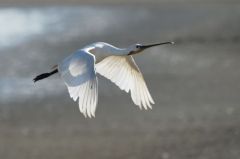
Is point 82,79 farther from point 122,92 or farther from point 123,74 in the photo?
point 122,92

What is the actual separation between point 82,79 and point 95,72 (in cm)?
20

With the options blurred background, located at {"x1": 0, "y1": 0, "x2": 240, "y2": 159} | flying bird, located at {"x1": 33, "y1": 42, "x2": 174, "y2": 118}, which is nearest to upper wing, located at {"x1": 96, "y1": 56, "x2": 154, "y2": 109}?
flying bird, located at {"x1": 33, "y1": 42, "x2": 174, "y2": 118}

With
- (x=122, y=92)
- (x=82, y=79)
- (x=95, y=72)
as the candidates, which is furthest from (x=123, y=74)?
(x=122, y=92)

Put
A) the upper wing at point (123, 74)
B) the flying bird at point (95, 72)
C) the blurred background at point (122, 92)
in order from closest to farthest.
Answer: the flying bird at point (95, 72)
the upper wing at point (123, 74)
the blurred background at point (122, 92)

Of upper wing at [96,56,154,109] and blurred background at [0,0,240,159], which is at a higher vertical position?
upper wing at [96,56,154,109]

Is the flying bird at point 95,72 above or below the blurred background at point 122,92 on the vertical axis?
above

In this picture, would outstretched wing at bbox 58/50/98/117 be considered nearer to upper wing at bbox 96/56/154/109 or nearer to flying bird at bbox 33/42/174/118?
flying bird at bbox 33/42/174/118

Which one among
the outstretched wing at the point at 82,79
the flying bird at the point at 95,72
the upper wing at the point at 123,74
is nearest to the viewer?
the outstretched wing at the point at 82,79

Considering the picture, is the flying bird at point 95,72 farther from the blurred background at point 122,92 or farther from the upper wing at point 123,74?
the blurred background at point 122,92

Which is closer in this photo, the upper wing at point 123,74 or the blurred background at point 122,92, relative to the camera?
the upper wing at point 123,74

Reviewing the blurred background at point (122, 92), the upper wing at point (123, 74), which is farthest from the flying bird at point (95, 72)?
the blurred background at point (122, 92)

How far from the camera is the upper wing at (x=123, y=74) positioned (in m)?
9.88

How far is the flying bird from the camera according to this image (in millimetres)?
8094

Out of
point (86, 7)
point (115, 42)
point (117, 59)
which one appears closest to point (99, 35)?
point (115, 42)
